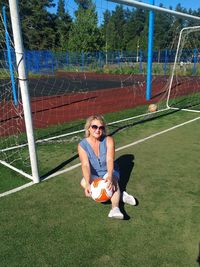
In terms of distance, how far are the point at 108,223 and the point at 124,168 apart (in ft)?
6.13

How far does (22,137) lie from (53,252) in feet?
15.4

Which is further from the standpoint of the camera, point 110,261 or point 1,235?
point 1,235

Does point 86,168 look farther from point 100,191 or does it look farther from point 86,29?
point 86,29

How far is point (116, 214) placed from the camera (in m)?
3.62

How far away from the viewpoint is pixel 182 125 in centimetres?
843

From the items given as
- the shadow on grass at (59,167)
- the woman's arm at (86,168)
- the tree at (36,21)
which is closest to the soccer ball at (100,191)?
the woman's arm at (86,168)

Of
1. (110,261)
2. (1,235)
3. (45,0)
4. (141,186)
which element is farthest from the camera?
(45,0)

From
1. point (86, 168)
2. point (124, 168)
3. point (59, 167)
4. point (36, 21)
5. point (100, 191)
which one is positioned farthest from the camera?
point (36, 21)

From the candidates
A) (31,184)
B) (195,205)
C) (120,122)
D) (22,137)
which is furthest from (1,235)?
(120,122)

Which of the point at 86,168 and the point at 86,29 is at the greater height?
A: the point at 86,29

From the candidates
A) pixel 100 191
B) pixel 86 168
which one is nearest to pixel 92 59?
pixel 86 168

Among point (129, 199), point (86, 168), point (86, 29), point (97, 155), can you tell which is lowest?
point (129, 199)

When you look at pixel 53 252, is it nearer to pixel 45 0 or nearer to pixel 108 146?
pixel 108 146

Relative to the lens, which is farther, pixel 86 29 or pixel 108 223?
pixel 86 29
